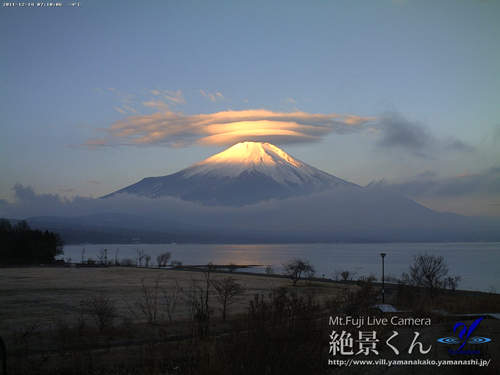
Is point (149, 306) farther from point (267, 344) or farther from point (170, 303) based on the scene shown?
point (267, 344)

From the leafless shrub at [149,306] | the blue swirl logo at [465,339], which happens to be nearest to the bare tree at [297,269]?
the leafless shrub at [149,306]

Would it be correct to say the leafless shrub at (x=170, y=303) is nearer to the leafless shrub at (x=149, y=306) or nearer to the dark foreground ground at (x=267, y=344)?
the leafless shrub at (x=149, y=306)

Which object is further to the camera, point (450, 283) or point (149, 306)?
point (450, 283)

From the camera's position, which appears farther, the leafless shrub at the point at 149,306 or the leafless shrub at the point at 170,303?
the leafless shrub at the point at 170,303

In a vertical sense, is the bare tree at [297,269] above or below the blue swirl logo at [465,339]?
below

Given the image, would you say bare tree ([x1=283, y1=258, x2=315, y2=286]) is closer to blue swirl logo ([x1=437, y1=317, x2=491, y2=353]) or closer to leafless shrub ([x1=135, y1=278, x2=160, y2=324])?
leafless shrub ([x1=135, y1=278, x2=160, y2=324])

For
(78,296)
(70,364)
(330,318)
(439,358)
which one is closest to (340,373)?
(330,318)

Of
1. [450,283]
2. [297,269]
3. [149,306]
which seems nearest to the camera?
[149,306]

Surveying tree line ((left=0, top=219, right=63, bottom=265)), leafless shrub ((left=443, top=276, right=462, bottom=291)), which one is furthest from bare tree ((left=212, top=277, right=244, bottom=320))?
tree line ((left=0, top=219, right=63, bottom=265))

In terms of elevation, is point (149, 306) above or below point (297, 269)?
above

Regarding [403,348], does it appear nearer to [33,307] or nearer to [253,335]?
[253,335]

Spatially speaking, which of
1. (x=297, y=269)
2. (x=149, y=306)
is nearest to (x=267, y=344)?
(x=149, y=306)

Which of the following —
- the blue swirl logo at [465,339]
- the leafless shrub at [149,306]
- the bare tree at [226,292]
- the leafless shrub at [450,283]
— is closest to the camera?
the blue swirl logo at [465,339]

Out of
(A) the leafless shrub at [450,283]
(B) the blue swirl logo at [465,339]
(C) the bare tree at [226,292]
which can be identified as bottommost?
(A) the leafless shrub at [450,283]
